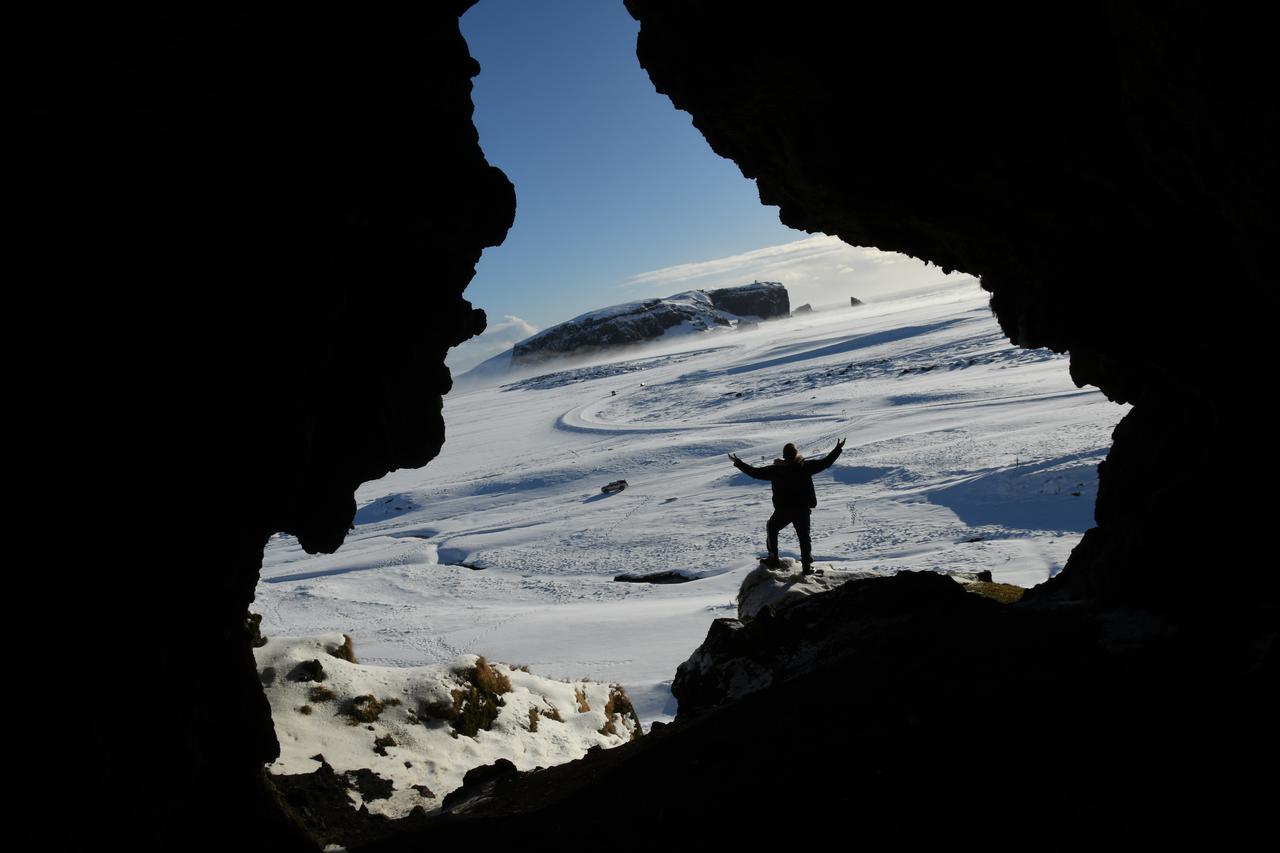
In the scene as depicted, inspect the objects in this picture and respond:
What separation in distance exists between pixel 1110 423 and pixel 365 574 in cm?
2327

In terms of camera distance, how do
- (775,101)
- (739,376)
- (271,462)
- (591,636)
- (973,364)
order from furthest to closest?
(739,376)
(973,364)
(591,636)
(775,101)
(271,462)

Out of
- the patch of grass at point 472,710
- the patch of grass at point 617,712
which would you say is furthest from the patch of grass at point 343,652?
the patch of grass at point 617,712

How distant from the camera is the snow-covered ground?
15.9 meters

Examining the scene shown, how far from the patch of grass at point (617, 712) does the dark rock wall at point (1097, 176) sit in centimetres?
609

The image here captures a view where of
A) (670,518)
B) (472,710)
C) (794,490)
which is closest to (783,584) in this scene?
(794,490)

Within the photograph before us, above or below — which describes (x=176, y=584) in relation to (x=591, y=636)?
above

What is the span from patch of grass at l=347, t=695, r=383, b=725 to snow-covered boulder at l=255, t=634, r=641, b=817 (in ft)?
0.04

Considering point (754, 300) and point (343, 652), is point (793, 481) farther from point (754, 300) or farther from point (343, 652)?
point (754, 300)

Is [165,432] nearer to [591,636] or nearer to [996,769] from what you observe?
[996,769]

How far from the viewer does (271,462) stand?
20.7ft

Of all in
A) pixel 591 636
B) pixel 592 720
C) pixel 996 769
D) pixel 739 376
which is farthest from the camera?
pixel 739 376

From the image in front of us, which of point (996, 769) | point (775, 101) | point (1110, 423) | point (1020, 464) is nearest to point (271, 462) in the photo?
point (996, 769)

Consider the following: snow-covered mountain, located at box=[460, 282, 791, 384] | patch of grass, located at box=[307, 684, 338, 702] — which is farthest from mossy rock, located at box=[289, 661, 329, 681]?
snow-covered mountain, located at box=[460, 282, 791, 384]

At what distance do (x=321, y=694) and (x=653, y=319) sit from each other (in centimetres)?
14125
